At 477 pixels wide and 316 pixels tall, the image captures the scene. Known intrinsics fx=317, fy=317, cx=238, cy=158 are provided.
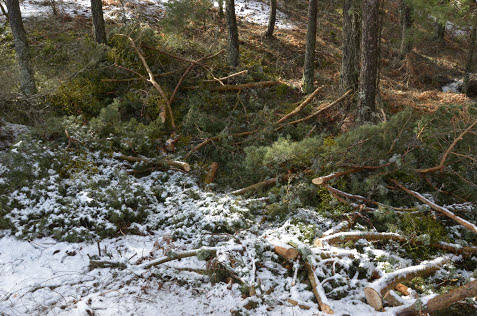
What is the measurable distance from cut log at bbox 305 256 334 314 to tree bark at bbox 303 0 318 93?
6788 millimetres

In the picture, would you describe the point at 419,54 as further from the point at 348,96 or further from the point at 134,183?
the point at 134,183

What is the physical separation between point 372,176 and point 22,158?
5946mm

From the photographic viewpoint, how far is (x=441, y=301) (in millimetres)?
3316

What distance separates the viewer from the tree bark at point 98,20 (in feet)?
29.2

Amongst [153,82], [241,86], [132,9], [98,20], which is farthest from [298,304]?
[132,9]

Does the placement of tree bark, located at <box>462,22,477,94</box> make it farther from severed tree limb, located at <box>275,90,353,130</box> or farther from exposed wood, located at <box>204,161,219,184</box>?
exposed wood, located at <box>204,161,219,184</box>

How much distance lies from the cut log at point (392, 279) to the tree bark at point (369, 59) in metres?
3.84

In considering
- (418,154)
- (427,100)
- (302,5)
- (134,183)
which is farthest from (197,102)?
(302,5)

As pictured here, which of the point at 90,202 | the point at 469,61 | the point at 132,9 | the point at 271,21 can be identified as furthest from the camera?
the point at 271,21

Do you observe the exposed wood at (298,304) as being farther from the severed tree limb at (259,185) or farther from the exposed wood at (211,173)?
the exposed wood at (211,173)

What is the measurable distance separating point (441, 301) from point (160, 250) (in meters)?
3.47

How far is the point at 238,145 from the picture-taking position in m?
7.55

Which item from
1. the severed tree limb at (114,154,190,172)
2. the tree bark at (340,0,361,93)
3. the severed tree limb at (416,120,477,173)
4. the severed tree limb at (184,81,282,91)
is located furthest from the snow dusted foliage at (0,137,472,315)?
the tree bark at (340,0,361,93)

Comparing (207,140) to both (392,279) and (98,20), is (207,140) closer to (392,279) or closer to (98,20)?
(392,279)
